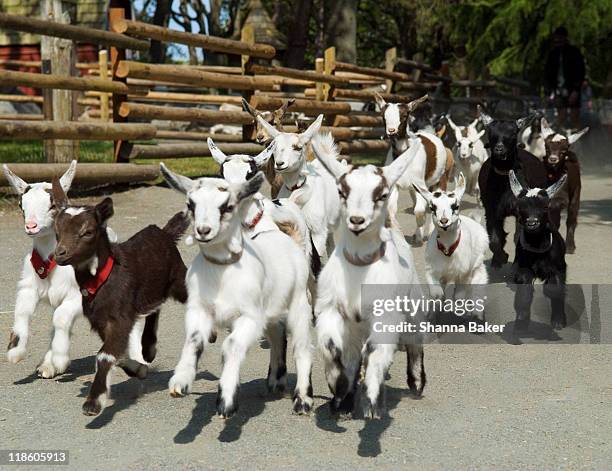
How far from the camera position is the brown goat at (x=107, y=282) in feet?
20.1

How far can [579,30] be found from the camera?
22.2m

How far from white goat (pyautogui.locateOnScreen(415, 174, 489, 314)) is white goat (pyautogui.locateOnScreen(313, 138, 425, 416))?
2716mm

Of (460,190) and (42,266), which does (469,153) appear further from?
(42,266)

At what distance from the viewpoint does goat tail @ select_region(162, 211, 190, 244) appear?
7.38 meters

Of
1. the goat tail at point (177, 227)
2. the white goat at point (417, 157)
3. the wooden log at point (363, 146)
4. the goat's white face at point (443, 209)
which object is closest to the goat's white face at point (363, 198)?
the goat tail at point (177, 227)

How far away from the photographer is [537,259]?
870 cm

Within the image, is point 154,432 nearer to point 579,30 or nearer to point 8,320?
point 8,320

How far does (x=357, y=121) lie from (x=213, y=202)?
59.4 feet

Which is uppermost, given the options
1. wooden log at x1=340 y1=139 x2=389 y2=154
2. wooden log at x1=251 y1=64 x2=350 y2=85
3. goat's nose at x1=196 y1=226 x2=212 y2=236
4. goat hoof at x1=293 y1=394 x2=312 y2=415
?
wooden log at x1=251 y1=64 x2=350 y2=85

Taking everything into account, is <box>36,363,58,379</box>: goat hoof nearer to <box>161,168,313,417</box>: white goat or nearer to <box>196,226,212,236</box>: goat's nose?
<box>161,168,313,417</box>: white goat

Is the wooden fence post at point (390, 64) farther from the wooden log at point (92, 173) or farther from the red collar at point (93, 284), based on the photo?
the red collar at point (93, 284)

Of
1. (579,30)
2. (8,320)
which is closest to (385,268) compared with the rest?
(8,320)

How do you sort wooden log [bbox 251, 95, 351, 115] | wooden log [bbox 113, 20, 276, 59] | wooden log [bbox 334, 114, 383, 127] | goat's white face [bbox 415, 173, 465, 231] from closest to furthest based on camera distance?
goat's white face [bbox 415, 173, 465, 231] < wooden log [bbox 113, 20, 276, 59] < wooden log [bbox 251, 95, 351, 115] < wooden log [bbox 334, 114, 383, 127]

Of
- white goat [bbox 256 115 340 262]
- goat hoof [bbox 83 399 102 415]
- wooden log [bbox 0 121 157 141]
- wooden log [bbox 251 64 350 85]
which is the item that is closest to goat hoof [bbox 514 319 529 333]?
white goat [bbox 256 115 340 262]
